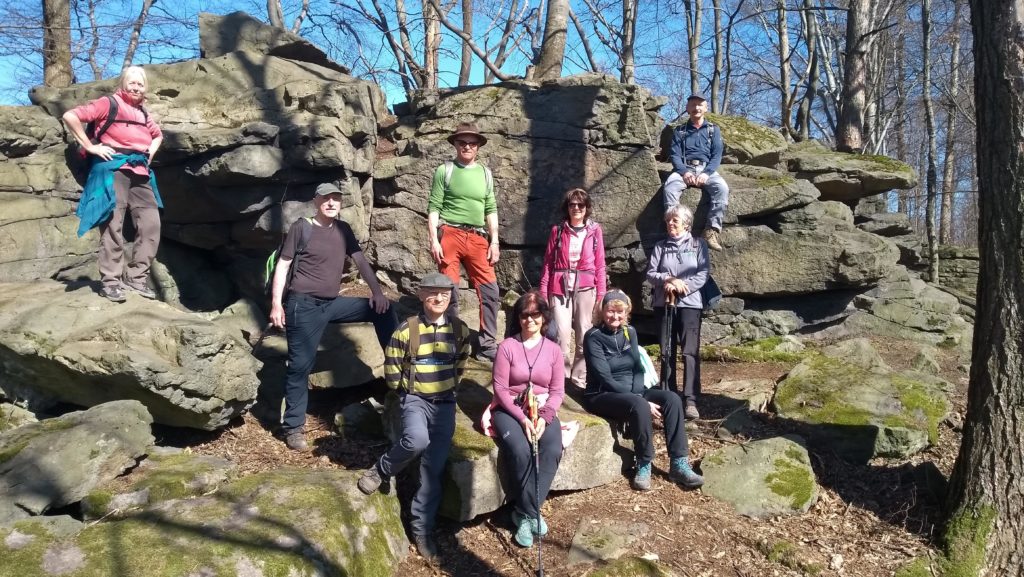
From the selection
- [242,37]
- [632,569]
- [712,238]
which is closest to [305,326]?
[632,569]

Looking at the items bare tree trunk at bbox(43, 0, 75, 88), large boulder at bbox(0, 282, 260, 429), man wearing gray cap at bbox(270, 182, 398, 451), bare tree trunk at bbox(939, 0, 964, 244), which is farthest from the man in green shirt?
bare tree trunk at bbox(939, 0, 964, 244)

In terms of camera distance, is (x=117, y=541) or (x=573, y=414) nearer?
(x=117, y=541)

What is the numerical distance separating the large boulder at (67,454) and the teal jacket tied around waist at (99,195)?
5.56 feet

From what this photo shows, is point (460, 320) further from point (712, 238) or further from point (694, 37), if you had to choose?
point (694, 37)

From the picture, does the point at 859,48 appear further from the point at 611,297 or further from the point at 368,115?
the point at 611,297

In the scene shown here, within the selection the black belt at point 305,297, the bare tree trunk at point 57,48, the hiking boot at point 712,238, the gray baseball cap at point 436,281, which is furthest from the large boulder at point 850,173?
the bare tree trunk at point 57,48

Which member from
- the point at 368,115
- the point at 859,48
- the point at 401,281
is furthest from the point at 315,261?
the point at 859,48

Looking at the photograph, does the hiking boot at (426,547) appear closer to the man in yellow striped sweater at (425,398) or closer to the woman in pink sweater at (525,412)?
the man in yellow striped sweater at (425,398)

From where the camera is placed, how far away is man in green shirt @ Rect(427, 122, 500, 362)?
20.4 ft

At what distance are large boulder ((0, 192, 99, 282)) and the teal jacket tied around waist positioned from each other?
2327 millimetres

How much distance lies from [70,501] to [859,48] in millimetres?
15377

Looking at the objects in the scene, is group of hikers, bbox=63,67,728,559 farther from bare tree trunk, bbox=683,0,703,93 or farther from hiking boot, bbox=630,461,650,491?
bare tree trunk, bbox=683,0,703,93

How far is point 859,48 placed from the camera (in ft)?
44.7

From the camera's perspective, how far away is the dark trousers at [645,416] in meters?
5.20
